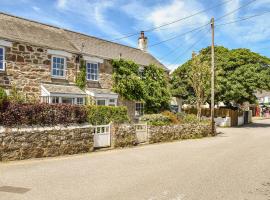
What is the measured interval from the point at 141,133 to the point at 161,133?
201 centimetres

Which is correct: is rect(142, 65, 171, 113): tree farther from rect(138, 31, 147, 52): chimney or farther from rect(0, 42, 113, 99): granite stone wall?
rect(0, 42, 113, 99): granite stone wall

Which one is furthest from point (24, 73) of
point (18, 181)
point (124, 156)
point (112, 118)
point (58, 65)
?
point (18, 181)

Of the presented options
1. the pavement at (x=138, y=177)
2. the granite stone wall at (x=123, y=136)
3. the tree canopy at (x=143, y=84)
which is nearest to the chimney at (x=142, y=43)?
the tree canopy at (x=143, y=84)

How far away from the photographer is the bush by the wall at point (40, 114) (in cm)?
1323

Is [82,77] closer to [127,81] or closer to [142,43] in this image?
[127,81]

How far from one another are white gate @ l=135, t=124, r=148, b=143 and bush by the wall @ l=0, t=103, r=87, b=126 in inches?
135

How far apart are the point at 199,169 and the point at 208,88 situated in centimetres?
2356

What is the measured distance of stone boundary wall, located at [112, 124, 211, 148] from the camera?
16531 mm

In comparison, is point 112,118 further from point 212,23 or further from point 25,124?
point 212,23

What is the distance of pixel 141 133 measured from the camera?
60.1 feet

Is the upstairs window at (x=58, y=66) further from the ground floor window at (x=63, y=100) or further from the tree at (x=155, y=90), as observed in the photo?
the tree at (x=155, y=90)

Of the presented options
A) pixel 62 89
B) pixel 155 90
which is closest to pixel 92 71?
pixel 62 89

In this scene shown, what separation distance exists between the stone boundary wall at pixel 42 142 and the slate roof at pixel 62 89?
7224 millimetres

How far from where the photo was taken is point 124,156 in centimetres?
1354
